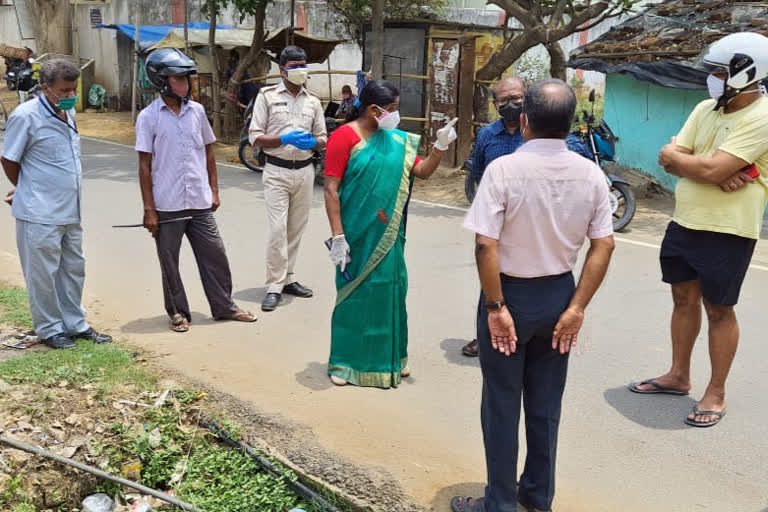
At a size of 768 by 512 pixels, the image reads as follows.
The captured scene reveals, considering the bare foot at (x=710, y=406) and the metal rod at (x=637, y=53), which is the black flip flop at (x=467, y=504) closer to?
the bare foot at (x=710, y=406)

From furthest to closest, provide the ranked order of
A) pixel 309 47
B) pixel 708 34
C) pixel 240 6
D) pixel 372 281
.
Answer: pixel 309 47, pixel 240 6, pixel 708 34, pixel 372 281

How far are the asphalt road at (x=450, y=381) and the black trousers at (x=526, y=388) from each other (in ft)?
1.34

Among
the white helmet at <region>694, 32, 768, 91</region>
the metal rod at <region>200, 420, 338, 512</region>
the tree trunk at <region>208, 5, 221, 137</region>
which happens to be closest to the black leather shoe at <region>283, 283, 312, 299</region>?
the metal rod at <region>200, 420, 338, 512</region>

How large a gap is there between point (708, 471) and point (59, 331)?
3.75 metres

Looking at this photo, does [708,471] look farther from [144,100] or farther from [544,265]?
[144,100]

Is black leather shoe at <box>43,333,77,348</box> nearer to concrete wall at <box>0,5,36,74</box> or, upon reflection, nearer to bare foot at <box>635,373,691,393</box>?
bare foot at <box>635,373,691,393</box>

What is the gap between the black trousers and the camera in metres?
3.01

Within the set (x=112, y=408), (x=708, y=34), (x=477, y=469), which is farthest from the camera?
(x=708, y=34)

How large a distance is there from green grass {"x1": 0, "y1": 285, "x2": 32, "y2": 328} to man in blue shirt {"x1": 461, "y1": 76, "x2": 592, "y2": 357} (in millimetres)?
3153

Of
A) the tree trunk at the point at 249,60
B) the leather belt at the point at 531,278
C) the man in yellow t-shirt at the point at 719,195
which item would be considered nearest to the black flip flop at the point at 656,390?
the man in yellow t-shirt at the point at 719,195

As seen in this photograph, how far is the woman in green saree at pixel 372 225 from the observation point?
446cm

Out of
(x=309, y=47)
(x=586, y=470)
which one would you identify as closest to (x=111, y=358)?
(x=586, y=470)

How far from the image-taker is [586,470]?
3.81m

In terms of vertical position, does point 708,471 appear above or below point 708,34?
below
